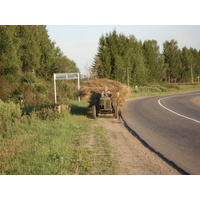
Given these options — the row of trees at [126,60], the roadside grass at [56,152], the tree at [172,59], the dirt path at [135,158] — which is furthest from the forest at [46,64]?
the dirt path at [135,158]

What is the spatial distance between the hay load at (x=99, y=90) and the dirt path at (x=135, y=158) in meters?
6.32

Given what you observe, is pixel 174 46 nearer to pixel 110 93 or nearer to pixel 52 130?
pixel 110 93

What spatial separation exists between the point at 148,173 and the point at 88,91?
34.9 ft

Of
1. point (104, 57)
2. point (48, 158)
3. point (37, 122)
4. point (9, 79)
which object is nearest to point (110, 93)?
point (37, 122)

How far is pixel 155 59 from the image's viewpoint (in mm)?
64000

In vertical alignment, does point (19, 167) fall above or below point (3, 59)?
below

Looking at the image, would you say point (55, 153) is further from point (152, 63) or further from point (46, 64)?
point (152, 63)

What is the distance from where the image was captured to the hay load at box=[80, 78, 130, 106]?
15852mm

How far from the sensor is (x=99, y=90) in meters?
16.0

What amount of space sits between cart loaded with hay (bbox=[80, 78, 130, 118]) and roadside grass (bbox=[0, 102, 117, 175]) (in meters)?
3.72

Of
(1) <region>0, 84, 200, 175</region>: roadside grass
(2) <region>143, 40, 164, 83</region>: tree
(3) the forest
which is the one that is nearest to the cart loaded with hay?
(1) <region>0, 84, 200, 175</region>: roadside grass

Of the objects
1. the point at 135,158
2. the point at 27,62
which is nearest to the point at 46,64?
the point at 27,62

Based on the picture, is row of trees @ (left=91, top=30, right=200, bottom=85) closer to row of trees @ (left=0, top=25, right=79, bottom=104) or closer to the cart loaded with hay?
row of trees @ (left=0, top=25, right=79, bottom=104)

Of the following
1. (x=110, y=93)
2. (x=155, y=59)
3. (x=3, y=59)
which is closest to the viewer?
(x=110, y=93)
